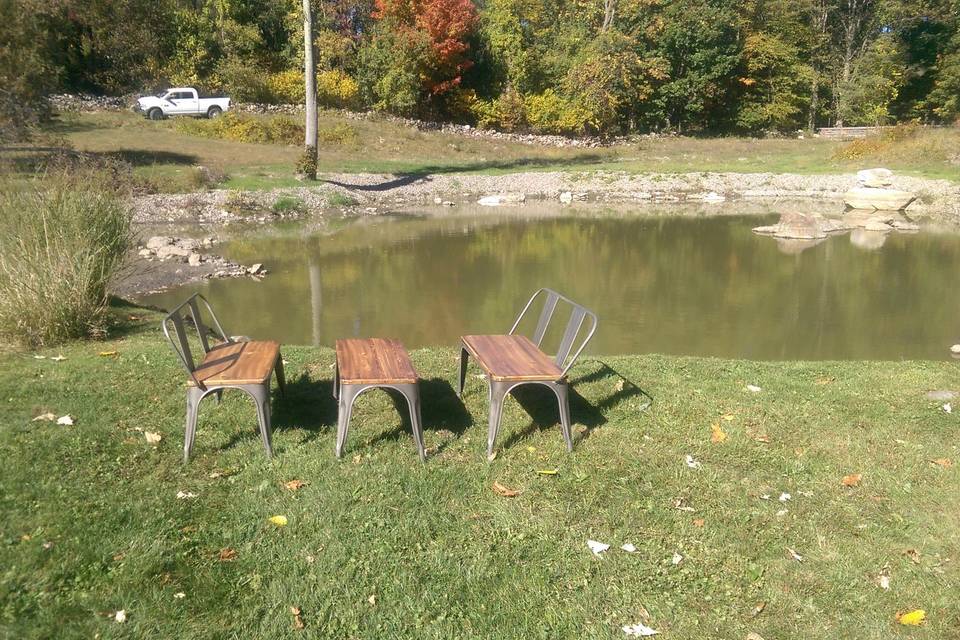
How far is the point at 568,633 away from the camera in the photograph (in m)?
3.28

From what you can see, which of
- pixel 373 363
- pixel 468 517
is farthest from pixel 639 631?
pixel 373 363

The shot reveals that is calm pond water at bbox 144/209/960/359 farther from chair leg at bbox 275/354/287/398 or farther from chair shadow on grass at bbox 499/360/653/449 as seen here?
chair leg at bbox 275/354/287/398

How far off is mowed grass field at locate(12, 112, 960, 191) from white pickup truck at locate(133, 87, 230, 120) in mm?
1214

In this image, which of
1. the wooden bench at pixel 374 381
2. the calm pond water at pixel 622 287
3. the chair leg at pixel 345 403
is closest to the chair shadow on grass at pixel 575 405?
the wooden bench at pixel 374 381

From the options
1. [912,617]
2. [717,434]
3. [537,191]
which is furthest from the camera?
[537,191]

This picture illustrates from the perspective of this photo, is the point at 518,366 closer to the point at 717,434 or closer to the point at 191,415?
the point at 717,434

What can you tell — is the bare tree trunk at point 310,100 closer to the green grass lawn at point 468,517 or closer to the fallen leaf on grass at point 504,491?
the green grass lawn at point 468,517

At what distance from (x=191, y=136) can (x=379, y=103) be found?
12.3 metres

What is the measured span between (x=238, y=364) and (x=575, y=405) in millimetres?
2698

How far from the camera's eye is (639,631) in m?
3.29

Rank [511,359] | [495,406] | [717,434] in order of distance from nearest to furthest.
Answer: [495,406] < [511,359] < [717,434]

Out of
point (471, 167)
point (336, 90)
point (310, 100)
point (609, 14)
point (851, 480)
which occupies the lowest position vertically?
point (851, 480)

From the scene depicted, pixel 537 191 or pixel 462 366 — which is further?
pixel 537 191

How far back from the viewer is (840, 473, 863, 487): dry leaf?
4.63 metres
